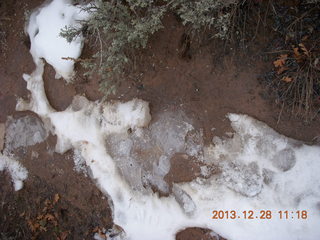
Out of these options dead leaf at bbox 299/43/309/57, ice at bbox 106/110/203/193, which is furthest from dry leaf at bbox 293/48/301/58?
ice at bbox 106/110/203/193

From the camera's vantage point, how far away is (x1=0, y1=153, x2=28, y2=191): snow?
4410mm

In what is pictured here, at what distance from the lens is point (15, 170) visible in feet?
14.6

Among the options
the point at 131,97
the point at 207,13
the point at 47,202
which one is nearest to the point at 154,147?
the point at 131,97

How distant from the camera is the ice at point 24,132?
14.0 feet

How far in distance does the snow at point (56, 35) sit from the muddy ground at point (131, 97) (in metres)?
0.17

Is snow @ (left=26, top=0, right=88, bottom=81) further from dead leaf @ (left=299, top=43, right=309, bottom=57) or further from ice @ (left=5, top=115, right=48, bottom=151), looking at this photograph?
dead leaf @ (left=299, top=43, right=309, bottom=57)

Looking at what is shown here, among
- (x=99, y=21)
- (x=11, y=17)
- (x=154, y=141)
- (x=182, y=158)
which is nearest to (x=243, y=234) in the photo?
(x=182, y=158)

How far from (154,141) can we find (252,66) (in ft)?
4.46

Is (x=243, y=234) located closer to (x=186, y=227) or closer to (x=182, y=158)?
(x=186, y=227)

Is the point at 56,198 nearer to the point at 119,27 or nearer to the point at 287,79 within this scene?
the point at 119,27

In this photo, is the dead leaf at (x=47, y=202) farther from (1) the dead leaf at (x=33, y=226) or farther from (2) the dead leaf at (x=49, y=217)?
(1) the dead leaf at (x=33, y=226)

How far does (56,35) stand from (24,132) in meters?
1.43

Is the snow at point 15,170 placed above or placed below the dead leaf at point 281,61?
below

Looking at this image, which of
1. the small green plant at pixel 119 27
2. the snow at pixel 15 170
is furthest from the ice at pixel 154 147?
the snow at pixel 15 170
